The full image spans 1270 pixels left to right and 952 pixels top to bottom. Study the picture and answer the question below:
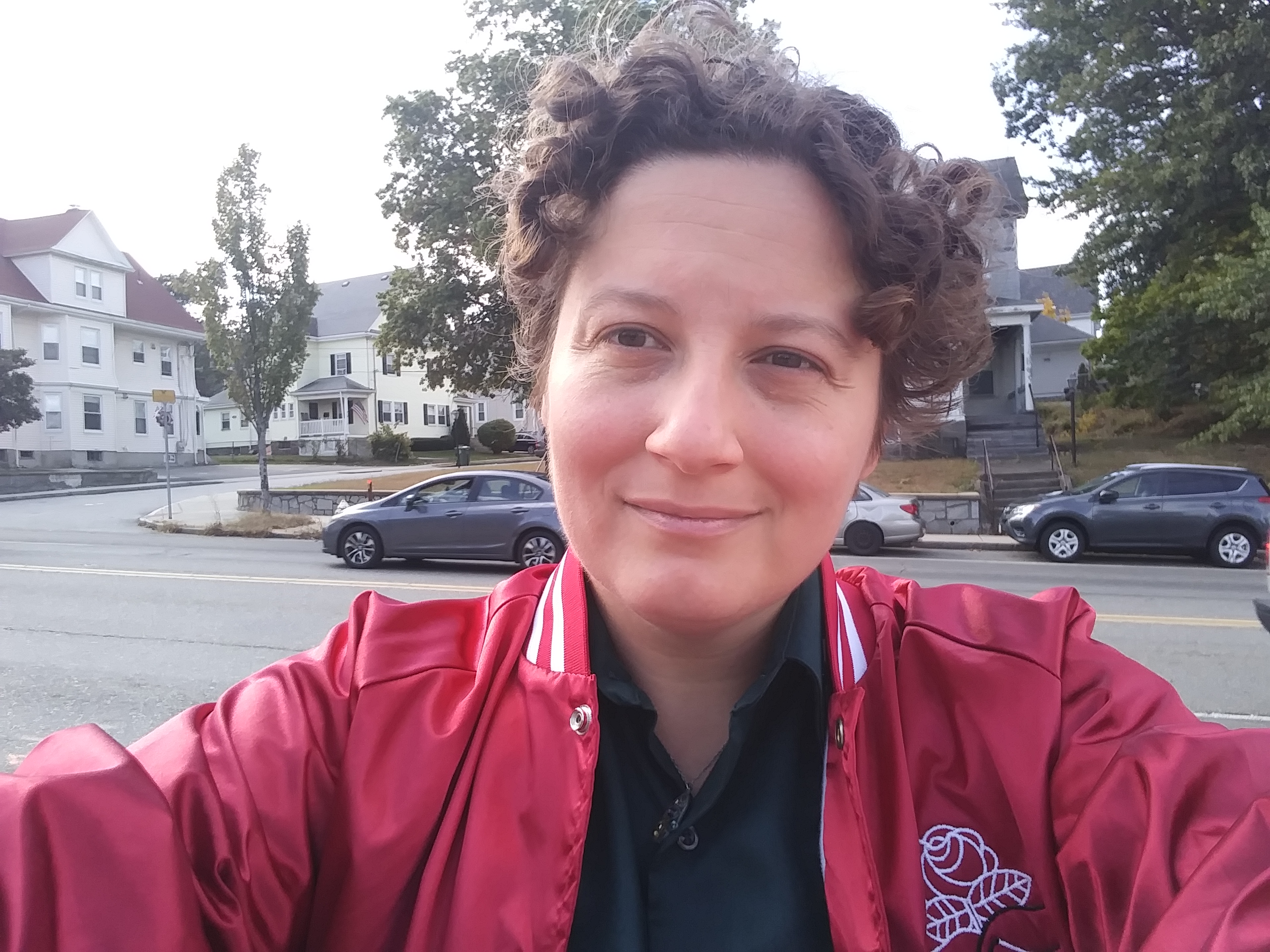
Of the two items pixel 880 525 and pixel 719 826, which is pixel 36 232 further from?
pixel 719 826

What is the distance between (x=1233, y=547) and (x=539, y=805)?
1384cm

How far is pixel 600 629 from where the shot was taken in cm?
152

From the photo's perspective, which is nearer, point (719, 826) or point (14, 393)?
point (719, 826)

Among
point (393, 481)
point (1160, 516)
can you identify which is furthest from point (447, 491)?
point (393, 481)

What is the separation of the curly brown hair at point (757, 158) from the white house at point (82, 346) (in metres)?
37.6

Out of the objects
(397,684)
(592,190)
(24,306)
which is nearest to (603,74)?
(592,190)

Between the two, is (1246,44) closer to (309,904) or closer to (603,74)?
(603,74)

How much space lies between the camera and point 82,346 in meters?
37.4

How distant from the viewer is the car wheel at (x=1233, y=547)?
39.8ft

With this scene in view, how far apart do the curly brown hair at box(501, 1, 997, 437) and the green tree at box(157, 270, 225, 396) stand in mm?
18955

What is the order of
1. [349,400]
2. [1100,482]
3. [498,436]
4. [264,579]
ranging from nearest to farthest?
[264,579] < [1100,482] < [498,436] < [349,400]

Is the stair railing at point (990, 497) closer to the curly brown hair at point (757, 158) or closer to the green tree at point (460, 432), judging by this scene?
the curly brown hair at point (757, 158)

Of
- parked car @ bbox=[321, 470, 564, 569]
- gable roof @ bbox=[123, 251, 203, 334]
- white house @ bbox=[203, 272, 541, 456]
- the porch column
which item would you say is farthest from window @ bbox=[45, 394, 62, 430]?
the porch column

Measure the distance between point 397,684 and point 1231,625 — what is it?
8438 millimetres
